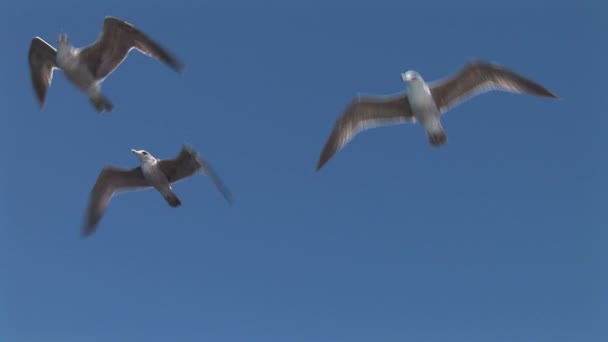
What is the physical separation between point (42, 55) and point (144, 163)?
3.27m

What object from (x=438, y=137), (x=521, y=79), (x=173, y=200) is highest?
(x=521, y=79)

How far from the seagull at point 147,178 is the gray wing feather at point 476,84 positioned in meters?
4.49

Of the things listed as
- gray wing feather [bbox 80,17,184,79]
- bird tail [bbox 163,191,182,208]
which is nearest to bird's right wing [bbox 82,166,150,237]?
bird tail [bbox 163,191,182,208]

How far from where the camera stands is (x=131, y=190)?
17719 millimetres

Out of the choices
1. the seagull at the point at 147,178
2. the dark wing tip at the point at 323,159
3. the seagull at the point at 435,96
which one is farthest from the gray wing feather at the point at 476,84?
the seagull at the point at 147,178

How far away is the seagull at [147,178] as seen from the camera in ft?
52.3

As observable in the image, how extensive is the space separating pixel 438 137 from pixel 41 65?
799 centimetres

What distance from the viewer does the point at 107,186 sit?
17906mm

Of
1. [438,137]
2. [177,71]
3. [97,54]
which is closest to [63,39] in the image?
[97,54]

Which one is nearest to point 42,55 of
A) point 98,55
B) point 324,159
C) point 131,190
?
point 98,55

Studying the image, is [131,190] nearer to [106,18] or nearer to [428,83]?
[106,18]

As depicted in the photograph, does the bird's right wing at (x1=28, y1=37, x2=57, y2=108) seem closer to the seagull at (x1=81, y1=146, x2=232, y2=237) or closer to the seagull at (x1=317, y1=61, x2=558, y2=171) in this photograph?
the seagull at (x1=81, y1=146, x2=232, y2=237)

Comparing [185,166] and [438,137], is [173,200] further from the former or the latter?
[438,137]

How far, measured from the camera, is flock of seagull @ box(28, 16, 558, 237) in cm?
1634
